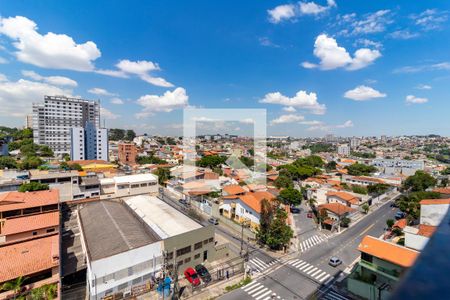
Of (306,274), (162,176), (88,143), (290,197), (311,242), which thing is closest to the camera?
(306,274)

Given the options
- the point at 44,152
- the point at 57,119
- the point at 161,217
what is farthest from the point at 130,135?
the point at 161,217

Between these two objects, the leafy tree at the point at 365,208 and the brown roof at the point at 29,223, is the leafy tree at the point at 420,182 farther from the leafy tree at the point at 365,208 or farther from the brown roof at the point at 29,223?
the brown roof at the point at 29,223

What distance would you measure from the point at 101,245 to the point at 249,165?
3950 centimetres

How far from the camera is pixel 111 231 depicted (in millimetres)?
12992

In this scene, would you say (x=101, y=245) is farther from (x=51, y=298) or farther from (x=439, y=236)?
(x=439, y=236)

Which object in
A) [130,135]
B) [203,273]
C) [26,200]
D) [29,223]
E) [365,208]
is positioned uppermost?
[130,135]

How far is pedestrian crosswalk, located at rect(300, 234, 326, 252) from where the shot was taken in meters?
→ 16.3

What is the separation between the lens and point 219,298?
36.6ft

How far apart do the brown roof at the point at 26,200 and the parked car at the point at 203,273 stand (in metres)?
11.7

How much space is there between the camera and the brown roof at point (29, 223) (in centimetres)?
1375

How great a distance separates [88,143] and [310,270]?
4853 cm

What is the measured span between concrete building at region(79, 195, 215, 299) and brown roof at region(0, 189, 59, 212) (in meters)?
2.72

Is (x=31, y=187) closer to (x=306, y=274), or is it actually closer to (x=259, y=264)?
(x=259, y=264)

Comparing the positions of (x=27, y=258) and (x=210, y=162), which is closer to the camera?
(x=27, y=258)
